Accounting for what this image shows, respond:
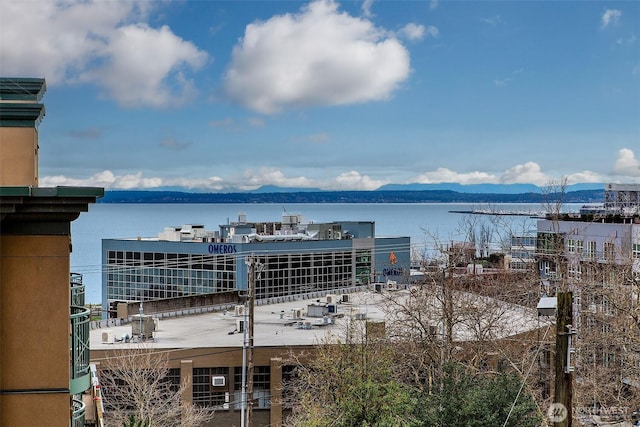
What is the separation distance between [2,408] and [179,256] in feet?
202

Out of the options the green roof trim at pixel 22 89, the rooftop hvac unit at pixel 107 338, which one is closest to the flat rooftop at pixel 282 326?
the rooftop hvac unit at pixel 107 338

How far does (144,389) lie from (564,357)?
17.2 meters

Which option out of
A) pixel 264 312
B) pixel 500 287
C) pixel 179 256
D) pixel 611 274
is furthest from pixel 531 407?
pixel 179 256

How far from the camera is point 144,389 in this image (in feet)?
83.6

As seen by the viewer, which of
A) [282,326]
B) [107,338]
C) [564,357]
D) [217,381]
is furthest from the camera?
[282,326]

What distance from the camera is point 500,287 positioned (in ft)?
119

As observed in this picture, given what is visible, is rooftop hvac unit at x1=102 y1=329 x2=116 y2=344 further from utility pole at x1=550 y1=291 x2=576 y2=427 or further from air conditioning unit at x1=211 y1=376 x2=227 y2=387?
utility pole at x1=550 y1=291 x2=576 y2=427

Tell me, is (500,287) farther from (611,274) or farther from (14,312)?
(14,312)

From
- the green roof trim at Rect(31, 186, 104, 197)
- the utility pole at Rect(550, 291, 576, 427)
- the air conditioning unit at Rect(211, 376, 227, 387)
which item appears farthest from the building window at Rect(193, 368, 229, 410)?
the green roof trim at Rect(31, 186, 104, 197)

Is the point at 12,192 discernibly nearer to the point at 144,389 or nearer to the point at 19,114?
the point at 19,114

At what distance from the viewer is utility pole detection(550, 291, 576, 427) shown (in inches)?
453

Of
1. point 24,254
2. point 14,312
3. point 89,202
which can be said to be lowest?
point 14,312

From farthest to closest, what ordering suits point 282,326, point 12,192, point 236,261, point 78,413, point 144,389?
point 236,261, point 282,326, point 144,389, point 78,413, point 12,192

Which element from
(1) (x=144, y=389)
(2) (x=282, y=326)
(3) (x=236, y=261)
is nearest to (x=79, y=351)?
(1) (x=144, y=389)
